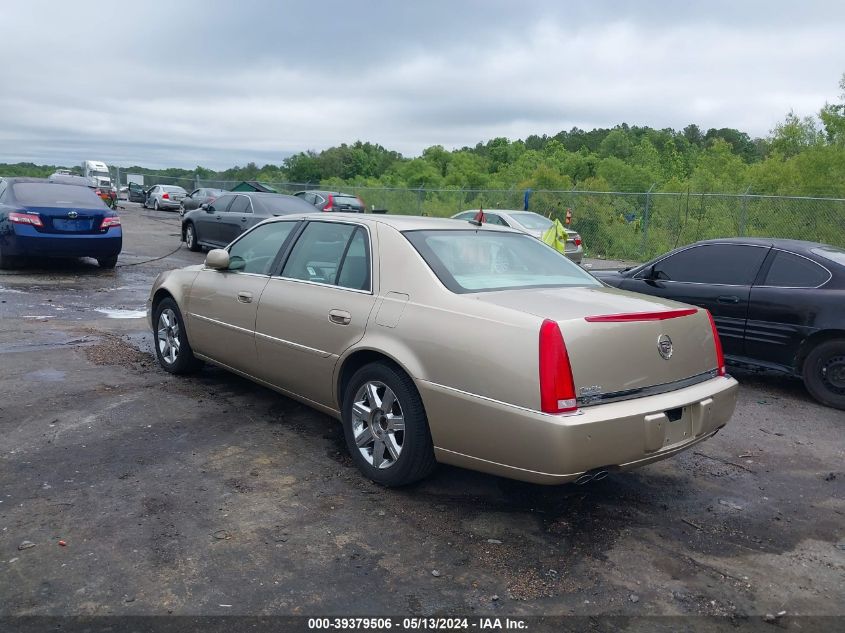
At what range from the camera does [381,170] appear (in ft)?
290

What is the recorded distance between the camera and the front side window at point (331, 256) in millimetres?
4547

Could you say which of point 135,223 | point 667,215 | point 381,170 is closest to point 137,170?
point 381,170

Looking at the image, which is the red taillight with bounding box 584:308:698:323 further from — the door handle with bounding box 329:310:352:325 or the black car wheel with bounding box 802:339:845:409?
the black car wheel with bounding box 802:339:845:409

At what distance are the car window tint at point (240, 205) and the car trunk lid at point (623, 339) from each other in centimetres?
1209

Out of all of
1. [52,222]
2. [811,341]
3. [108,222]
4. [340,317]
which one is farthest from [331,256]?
[108,222]

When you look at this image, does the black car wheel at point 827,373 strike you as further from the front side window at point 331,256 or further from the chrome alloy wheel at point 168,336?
the chrome alloy wheel at point 168,336

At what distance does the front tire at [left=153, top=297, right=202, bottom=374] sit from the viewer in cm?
617

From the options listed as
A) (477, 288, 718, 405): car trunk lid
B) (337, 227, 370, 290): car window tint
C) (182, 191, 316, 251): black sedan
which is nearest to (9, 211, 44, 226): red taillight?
(182, 191, 316, 251): black sedan

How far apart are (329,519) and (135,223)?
25.3 metres

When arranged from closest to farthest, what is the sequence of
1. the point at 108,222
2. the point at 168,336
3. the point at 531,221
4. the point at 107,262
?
the point at 168,336 < the point at 108,222 < the point at 107,262 < the point at 531,221

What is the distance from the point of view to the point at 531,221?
15.6m

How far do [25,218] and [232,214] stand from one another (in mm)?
4725

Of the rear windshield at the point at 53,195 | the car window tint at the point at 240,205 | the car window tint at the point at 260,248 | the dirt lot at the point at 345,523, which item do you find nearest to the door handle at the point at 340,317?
the dirt lot at the point at 345,523

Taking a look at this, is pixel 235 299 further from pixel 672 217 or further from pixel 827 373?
pixel 672 217
